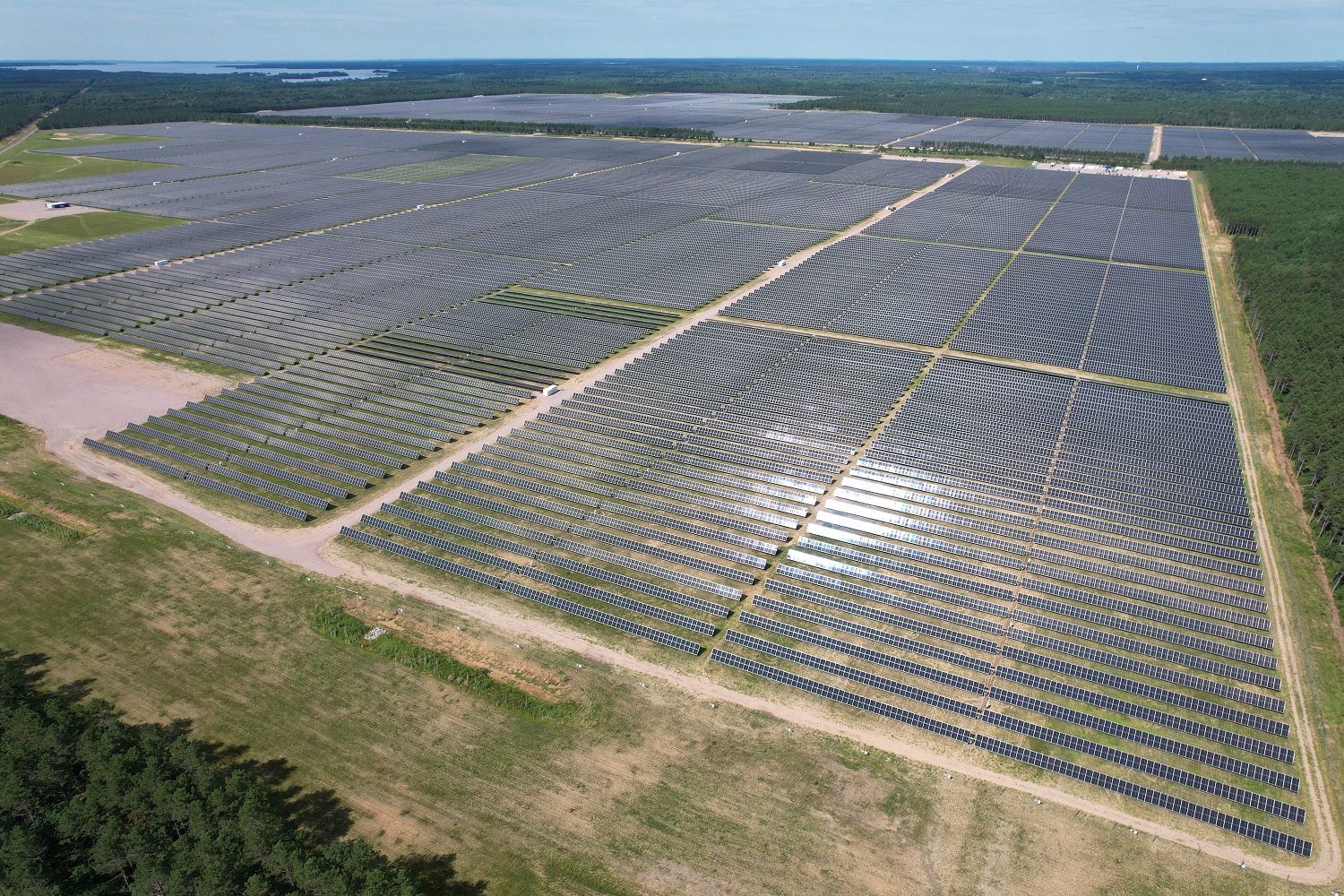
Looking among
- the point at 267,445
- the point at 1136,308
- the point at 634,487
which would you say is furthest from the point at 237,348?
the point at 1136,308

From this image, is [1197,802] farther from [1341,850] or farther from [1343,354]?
[1343,354]

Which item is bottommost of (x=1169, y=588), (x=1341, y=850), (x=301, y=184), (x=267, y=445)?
(x=1341, y=850)

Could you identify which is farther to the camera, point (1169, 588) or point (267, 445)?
point (267, 445)

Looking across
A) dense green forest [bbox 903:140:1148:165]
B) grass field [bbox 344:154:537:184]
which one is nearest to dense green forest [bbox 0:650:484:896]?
grass field [bbox 344:154:537:184]

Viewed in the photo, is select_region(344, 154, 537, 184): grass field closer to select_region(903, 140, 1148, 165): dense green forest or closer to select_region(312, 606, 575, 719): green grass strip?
select_region(903, 140, 1148, 165): dense green forest

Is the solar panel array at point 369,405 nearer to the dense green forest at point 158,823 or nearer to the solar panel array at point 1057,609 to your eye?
the dense green forest at point 158,823

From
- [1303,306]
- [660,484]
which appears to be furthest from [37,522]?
[1303,306]
